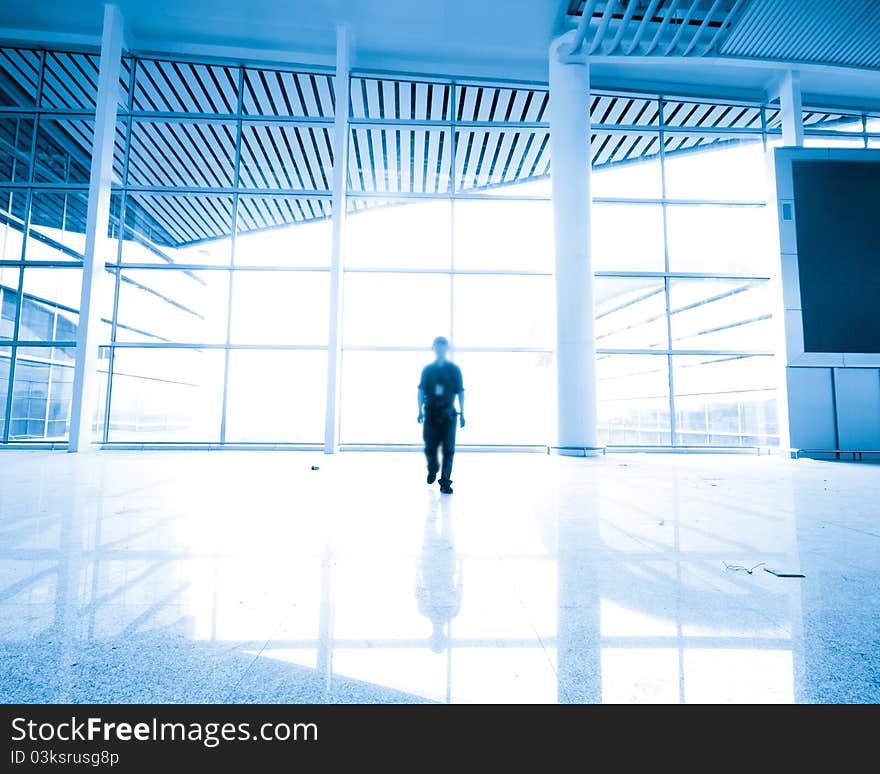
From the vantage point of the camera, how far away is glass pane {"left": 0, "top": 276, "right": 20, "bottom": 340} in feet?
34.1

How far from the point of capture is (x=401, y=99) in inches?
459

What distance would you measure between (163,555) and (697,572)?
2.86 meters

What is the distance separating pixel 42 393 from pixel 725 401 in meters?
16.0

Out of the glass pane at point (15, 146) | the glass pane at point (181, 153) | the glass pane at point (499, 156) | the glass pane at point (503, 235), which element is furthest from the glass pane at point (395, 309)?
the glass pane at point (15, 146)

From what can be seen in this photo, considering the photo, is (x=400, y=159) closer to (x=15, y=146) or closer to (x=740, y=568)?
(x=15, y=146)

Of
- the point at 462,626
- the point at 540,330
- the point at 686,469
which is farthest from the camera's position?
the point at 540,330

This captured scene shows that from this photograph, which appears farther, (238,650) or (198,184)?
(198,184)

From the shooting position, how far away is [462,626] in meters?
1.72

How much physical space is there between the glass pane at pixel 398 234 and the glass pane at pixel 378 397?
2.07m

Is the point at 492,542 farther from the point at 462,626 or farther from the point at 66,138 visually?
the point at 66,138

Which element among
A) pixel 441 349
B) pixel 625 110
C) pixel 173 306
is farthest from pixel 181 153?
pixel 625 110

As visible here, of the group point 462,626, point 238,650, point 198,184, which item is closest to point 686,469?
point 462,626

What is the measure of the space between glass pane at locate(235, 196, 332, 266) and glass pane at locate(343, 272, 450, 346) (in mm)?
1009

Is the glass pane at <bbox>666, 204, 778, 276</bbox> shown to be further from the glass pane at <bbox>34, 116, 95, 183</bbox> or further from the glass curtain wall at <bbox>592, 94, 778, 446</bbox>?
the glass pane at <bbox>34, 116, 95, 183</bbox>
